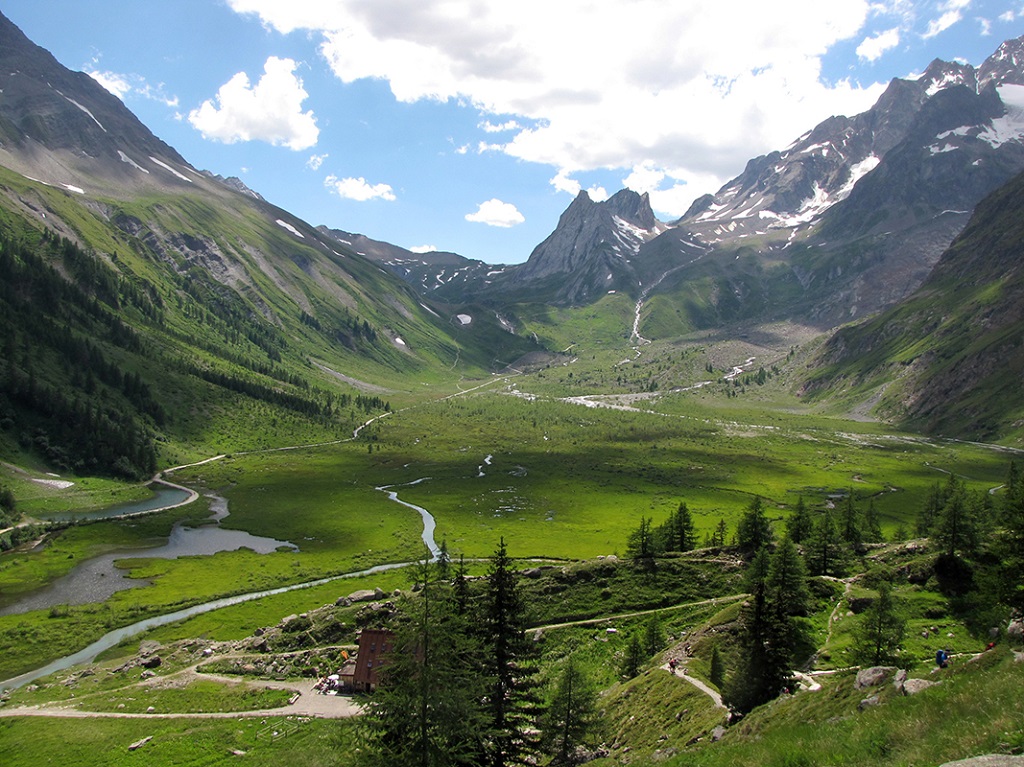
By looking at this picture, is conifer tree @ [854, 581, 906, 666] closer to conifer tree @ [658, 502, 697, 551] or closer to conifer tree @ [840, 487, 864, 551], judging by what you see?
conifer tree @ [658, 502, 697, 551]

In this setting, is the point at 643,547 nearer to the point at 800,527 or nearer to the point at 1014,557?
the point at 800,527

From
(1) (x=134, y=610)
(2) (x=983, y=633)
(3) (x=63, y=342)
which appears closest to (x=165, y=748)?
(1) (x=134, y=610)

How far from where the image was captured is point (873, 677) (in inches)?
973

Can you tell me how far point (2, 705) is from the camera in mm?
50219

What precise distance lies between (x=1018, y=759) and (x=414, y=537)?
10308cm

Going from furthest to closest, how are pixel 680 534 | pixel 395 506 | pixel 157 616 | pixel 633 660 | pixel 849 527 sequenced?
pixel 395 506 → pixel 680 534 → pixel 849 527 → pixel 157 616 → pixel 633 660

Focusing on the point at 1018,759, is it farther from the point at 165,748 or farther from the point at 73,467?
the point at 73,467

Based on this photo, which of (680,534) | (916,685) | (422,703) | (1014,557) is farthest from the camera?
(680,534)

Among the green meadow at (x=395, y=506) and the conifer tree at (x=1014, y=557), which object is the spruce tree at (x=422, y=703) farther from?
the green meadow at (x=395, y=506)


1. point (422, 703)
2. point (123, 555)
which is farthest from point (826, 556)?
point (123, 555)

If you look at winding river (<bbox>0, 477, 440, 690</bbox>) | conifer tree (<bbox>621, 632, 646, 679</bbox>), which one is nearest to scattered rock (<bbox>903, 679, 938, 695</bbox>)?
conifer tree (<bbox>621, 632, 646, 679</bbox>)

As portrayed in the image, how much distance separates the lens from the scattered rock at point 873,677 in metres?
24.4

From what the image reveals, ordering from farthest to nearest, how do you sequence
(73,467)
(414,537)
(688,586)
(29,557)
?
(73,467)
(414,537)
(29,557)
(688,586)

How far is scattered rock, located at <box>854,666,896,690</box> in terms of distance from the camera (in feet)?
80.1
